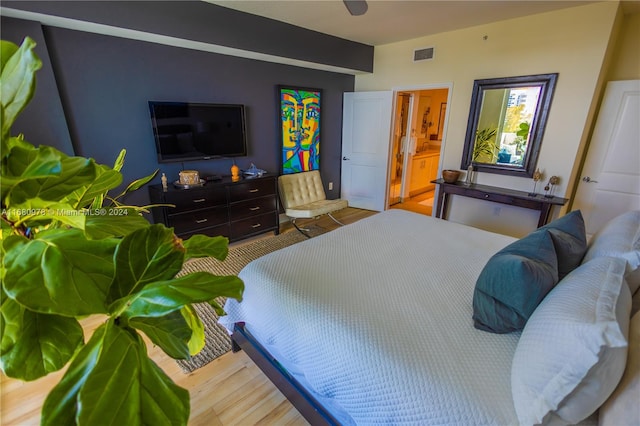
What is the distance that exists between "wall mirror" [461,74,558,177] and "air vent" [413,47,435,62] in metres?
0.72

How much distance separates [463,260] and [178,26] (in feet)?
9.75

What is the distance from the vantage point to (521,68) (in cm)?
311

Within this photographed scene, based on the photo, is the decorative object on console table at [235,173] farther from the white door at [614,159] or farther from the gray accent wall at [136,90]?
the white door at [614,159]

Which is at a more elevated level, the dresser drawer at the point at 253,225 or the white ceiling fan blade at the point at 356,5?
the white ceiling fan blade at the point at 356,5

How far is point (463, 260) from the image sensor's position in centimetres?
178

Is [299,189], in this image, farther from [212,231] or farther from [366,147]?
[366,147]

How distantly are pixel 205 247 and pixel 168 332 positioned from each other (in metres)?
0.19

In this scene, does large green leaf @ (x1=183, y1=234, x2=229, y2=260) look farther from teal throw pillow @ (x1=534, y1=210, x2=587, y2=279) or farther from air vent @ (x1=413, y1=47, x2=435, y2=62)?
air vent @ (x1=413, y1=47, x2=435, y2=62)

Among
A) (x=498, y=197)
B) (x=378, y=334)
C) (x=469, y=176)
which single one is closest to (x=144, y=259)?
(x=378, y=334)

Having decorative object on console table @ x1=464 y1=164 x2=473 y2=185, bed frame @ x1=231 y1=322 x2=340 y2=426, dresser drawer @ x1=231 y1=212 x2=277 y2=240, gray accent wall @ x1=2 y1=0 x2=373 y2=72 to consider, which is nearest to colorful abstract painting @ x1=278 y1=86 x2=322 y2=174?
gray accent wall @ x1=2 y1=0 x2=373 y2=72

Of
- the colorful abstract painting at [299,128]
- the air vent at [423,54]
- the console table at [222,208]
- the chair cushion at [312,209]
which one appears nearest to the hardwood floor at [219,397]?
the console table at [222,208]

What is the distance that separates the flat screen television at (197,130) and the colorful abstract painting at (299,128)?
2.22 ft

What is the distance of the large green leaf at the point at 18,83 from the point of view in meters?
0.40

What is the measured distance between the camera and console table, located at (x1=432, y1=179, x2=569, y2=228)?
9.68ft
